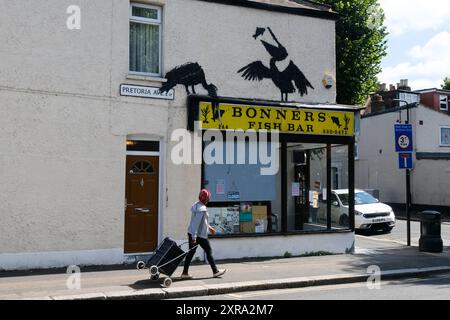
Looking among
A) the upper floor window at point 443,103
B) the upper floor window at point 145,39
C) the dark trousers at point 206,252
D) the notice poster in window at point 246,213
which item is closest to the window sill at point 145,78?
the upper floor window at point 145,39

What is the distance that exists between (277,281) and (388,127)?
24.4 metres

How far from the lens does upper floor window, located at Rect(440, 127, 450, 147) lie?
104ft

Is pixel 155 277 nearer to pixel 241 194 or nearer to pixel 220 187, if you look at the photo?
pixel 220 187

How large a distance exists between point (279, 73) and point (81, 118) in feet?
17.8

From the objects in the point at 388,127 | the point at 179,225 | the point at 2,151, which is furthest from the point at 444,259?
the point at 388,127

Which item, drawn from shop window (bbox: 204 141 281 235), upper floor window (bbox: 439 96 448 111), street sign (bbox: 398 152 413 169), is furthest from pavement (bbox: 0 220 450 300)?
upper floor window (bbox: 439 96 448 111)

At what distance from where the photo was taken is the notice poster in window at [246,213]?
1339cm

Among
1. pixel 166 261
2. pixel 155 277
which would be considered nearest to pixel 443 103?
pixel 166 261

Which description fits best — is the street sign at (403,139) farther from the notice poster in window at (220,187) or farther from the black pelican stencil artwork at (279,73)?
the notice poster in window at (220,187)

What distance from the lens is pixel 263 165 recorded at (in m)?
13.7

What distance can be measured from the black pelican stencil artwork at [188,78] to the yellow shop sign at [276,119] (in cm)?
50

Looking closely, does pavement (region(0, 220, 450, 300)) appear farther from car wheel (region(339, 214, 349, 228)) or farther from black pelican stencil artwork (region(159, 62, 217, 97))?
black pelican stencil artwork (region(159, 62, 217, 97))

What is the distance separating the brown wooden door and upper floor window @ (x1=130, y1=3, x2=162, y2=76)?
2.19 m
